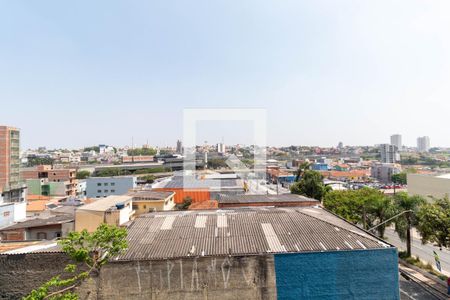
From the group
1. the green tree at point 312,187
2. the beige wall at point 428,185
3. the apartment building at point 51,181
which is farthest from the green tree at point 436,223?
the apartment building at point 51,181

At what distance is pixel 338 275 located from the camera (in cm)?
1269

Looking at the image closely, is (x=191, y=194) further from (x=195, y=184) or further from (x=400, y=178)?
(x=400, y=178)

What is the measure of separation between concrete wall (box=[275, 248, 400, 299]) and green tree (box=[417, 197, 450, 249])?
21.8 feet

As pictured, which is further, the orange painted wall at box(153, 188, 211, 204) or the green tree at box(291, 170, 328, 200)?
the green tree at box(291, 170, 328, 200)

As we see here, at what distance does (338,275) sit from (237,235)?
16.7 feet

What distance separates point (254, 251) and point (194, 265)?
2.85m

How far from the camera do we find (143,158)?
115438mm

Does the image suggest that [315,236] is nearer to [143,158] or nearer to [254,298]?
[254,298]

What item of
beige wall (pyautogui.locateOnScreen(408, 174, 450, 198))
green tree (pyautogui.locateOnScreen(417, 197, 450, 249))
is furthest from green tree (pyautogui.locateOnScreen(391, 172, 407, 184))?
green tree (pyautogui.locateOnScreen(417, 197, 450, 249))

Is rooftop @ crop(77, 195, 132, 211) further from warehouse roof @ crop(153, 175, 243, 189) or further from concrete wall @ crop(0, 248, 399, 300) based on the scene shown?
warehouse roof @ crop(153, 175, 243, 189)

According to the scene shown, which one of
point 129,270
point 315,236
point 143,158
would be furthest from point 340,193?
point 143,158

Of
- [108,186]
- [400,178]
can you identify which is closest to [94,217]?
[108,186]

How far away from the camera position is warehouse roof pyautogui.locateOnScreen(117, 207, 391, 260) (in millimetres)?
12844

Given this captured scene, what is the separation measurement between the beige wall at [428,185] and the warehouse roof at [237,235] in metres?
25.9
